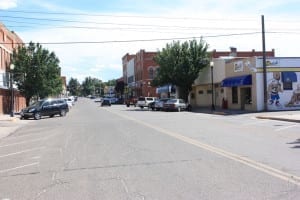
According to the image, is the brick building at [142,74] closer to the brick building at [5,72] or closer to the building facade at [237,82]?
the brick building at [5,72]

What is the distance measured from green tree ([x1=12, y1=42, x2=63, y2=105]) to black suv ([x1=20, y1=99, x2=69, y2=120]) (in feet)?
41.5

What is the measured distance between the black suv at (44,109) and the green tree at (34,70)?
12.6m

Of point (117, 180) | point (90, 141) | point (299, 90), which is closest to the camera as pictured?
point (117, 180)

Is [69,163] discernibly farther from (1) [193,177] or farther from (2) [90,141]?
(2) [90,141]

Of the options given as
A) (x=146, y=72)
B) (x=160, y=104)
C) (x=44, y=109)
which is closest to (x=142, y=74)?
(x=146, y=72)

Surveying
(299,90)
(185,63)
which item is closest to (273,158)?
(299,90)

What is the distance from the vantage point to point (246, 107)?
43188 millimetres

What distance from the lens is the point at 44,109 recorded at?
41.3 m

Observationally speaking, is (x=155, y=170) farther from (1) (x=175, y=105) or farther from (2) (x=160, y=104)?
(2) (x=160, y=104)

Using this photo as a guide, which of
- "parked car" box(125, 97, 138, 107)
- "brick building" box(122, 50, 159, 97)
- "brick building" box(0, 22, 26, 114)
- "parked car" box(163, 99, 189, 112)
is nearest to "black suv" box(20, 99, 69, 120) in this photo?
"brick building" box(0, 22, 26, 114)

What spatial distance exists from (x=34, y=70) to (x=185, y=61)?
59.2 ft

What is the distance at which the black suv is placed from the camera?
1576 inches

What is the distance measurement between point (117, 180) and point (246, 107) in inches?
1398

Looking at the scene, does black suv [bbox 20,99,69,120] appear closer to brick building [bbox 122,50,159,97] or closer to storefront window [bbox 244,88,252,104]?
storefront window [bbox 244,88,252,104]
